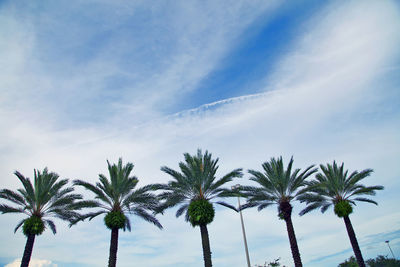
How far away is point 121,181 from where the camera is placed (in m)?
22.8

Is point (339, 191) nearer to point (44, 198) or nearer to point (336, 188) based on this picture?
point (336, 188)

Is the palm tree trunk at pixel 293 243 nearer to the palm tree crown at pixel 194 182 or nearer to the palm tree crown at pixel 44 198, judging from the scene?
the palm tree crown at pixel 194 182

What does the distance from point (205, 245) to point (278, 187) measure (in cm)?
782

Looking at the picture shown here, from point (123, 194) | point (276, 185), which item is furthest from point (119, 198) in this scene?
point (276, 185)

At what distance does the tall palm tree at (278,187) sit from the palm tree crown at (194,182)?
2.64 m

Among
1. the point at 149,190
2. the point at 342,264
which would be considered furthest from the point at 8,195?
the point at 342,264

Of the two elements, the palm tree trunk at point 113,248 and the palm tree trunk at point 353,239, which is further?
the palm tree trunk at point 353,239

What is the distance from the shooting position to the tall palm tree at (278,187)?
23.6 metres

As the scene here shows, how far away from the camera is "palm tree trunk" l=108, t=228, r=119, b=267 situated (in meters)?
20.6

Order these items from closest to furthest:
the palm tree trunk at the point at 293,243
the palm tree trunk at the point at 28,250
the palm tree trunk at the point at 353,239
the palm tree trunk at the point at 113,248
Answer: the palm tree trunk at the point at 113,248 < the palm tree trunk at the point at 28,250 < the palm tree trunk at the point at 293,243 < the palm tree trunk at the point at 353,239

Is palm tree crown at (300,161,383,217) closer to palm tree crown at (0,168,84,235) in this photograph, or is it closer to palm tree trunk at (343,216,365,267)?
palm tree trunk at (343,216,365,267)

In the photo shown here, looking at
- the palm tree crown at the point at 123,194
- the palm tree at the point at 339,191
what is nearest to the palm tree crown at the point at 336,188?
the palm tree at the point at 339,191

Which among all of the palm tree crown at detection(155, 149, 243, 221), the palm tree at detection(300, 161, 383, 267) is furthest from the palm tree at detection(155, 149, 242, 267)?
the palm tree at detection(300, 161, 383, 267)

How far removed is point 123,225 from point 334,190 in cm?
2001
